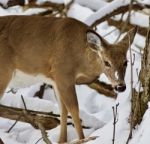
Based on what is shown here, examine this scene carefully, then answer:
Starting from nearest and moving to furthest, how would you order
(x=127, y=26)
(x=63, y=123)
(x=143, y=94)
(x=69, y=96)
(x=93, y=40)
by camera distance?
(x=143, y=94) < (x=93, y=40) < (x=69, y=96) < (x=63, y=123) < (x=127, y=26)

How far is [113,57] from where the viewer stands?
5.88m

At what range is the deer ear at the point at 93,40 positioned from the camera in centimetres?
591

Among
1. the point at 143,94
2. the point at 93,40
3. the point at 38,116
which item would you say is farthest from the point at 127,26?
the point at 143,94

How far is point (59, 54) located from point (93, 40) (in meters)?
0.47

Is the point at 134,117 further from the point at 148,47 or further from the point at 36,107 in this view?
the point at 36,107

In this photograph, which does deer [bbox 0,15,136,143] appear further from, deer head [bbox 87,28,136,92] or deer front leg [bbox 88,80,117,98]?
deer front leg [bbox 88,80,117,98]

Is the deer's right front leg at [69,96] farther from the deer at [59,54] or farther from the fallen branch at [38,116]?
the fallen branch at [38,116]

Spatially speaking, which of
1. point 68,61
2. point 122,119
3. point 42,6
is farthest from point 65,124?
point 42,6

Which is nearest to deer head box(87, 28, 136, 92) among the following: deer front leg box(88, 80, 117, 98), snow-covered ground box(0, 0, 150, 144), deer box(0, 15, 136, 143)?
deer box(0, 15, 136, 143)

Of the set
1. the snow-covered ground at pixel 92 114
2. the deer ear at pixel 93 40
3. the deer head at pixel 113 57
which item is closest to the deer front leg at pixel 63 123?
the snow-covered ground at pixel 92 114

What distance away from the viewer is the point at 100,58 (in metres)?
6.15

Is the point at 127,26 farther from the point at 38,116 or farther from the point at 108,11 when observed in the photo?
the point at 38,116

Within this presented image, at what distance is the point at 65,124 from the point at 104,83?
1.88 m

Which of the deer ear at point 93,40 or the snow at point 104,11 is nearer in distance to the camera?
the deer ear at point 93,40
